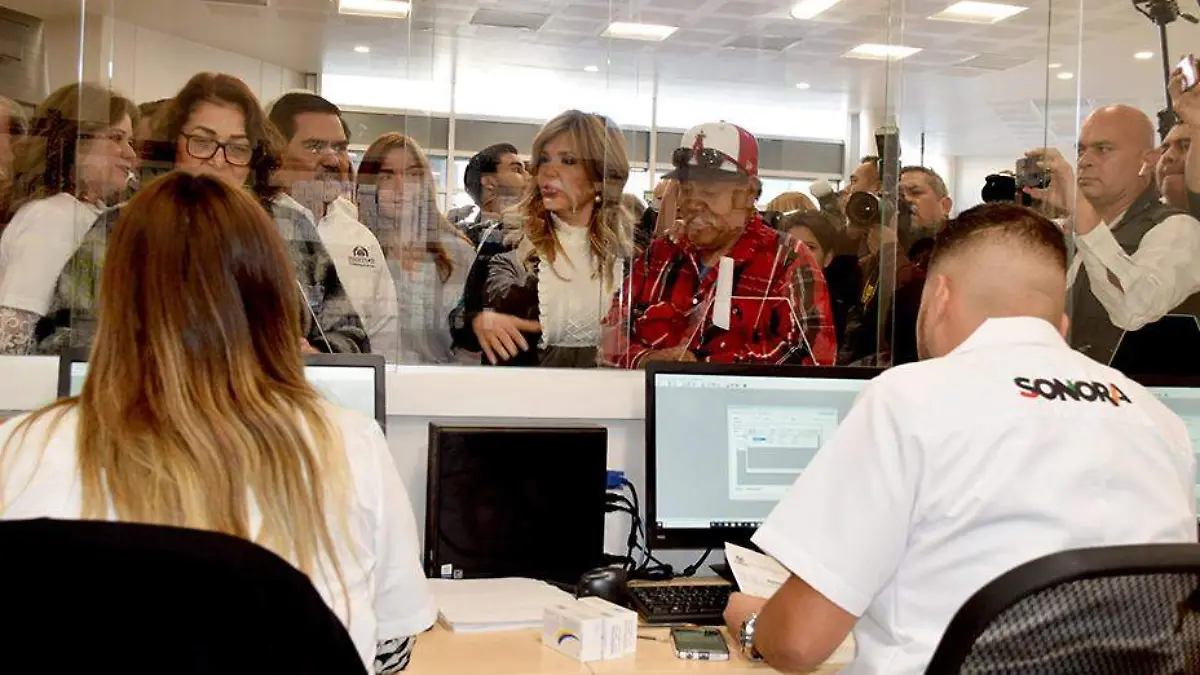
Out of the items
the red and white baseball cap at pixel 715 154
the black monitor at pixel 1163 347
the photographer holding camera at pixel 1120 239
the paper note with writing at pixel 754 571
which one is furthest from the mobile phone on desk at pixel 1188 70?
the paper note with writing at pixel 754 571

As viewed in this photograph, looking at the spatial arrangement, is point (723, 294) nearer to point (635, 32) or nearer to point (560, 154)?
point (560, 154)

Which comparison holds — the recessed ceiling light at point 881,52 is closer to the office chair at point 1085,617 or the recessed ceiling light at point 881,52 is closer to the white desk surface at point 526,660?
the white desk surface at point 526,660

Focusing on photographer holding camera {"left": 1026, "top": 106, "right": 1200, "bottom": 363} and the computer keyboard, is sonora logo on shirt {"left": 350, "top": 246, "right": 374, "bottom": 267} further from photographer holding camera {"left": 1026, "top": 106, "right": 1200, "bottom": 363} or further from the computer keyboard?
photographer holding camera {"left": 1026, "top": 106, "right": 1200, "bottom": 363}

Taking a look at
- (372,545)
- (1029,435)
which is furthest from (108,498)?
(1029,435)

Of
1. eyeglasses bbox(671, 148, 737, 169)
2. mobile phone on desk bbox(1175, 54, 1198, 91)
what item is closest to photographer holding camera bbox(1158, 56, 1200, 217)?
mobile phone on desk bbox(1175, 54, 1198, 91)

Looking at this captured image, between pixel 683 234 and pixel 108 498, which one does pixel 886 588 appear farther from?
pixel 683 234

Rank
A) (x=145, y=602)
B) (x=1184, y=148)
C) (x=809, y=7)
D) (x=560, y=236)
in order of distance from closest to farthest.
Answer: (x=145, y=602) < (x=560, y=236) < (x=1184, y=148) < (x=809, y=7)

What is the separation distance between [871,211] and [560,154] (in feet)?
4.04

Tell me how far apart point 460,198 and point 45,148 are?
4.35 feet

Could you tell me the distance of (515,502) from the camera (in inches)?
86.0

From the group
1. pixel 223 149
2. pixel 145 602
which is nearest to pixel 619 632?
pixel 145 602

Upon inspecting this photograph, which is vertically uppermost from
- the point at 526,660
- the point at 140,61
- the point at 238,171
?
the point at 140,61

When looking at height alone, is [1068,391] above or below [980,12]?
below

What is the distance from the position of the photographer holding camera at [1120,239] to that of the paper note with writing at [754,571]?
1.74 meters
